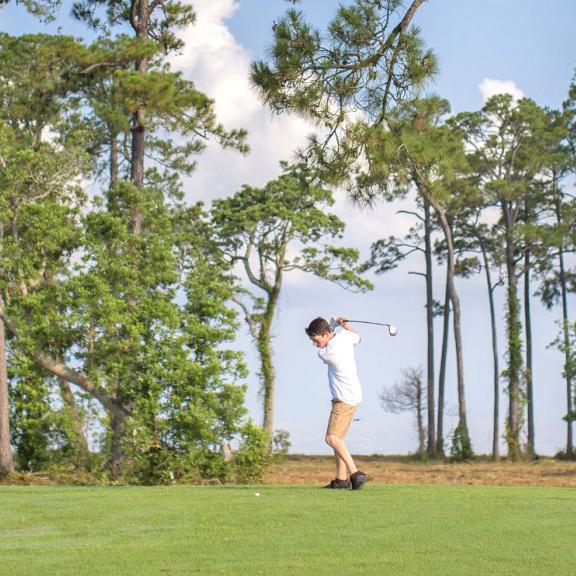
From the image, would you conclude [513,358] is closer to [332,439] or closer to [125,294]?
[125,294]

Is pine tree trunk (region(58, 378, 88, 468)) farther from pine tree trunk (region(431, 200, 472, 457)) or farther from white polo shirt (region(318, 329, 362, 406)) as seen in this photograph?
pine tree trunk (region(431, 200, 472, 457))

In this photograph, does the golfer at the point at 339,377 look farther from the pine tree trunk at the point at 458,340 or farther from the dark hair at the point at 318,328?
the pine tree trunk at the point at 458,340

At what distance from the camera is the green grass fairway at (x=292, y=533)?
6.77m

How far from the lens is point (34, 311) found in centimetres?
2186

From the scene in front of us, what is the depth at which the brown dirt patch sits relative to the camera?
28.5 m

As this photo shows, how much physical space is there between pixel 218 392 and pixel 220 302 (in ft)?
6.40

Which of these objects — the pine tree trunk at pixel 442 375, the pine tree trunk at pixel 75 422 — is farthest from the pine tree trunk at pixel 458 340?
the pine tree trunk at pixel 75 422

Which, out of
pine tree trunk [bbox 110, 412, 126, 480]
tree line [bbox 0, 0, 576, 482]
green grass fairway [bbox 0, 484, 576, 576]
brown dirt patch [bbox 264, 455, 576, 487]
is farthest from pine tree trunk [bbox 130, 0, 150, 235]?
green grass fairway [bbox 0, 484, 576, 576]

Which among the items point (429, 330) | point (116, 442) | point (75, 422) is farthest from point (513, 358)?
point (116, 442)

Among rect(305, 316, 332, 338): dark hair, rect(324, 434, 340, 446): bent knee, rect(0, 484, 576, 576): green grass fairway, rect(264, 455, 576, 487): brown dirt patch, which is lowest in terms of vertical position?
rect(264, 455, 576, 487): brown dirt patch

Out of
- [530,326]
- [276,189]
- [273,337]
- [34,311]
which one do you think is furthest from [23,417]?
[530,326]

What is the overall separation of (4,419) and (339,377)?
47.0 feet

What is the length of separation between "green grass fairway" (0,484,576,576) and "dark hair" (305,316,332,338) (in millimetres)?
1743

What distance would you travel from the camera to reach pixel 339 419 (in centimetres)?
1107
